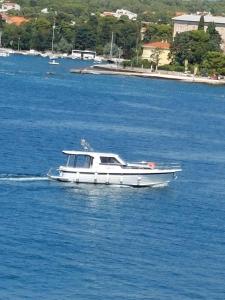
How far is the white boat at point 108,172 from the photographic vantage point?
28.6 metres

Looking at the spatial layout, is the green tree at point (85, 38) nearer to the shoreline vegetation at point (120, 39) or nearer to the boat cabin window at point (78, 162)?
the shoreline vegetation at point (120, 39)

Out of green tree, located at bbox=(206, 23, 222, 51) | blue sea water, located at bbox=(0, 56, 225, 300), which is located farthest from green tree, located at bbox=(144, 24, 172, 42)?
blue sea water, located at bbox=(0, 56, 225, 300)

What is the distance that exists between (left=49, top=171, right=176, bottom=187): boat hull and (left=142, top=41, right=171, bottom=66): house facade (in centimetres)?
6256

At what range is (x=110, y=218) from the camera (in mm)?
25281

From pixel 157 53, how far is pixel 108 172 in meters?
65.1

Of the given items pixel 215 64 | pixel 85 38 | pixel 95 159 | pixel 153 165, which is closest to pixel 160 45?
pixel 215 64

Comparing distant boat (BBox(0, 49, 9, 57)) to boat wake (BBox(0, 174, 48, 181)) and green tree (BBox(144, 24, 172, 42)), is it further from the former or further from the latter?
boat wake (BBox(0, 174, 48, 181))

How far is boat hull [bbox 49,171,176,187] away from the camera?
93.8ft

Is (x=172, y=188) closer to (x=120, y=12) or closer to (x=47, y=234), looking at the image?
(x=47, y=234)

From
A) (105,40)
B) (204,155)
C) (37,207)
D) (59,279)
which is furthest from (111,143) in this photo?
(105,40)

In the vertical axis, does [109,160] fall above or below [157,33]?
above

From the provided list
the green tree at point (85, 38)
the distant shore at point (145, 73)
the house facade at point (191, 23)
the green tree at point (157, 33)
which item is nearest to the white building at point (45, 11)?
the green tree at point (157, 33)

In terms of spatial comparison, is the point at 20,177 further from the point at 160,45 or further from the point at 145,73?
the point at 160,45

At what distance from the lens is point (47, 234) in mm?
23281
